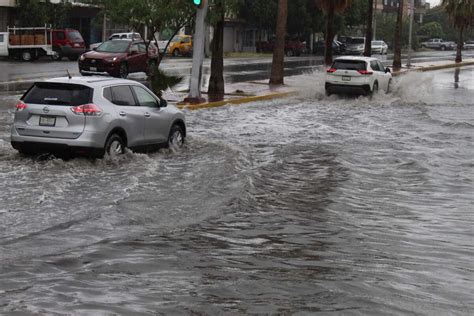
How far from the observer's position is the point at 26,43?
1764 inches

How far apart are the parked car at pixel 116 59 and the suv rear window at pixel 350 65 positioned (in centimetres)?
755

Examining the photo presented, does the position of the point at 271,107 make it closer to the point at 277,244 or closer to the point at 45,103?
the point at 45,103

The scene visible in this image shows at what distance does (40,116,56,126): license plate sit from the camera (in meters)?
12.7

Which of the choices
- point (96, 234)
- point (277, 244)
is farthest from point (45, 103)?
point (277, 244)

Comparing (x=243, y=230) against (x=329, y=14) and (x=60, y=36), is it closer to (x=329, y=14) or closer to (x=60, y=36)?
(x=329, y=14)

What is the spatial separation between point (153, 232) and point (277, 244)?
142 centimetres

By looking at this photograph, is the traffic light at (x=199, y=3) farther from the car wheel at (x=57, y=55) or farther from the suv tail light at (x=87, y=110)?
the car wheel at (x=57, y=55)

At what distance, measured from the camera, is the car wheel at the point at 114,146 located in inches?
510

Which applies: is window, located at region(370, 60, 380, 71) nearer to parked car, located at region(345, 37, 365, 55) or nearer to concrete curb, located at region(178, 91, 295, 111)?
concrete curb, located at region(178, 91, 295, 111)

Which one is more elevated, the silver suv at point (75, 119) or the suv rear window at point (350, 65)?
the suv rear window at point (350, 65)

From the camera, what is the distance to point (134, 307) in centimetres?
630

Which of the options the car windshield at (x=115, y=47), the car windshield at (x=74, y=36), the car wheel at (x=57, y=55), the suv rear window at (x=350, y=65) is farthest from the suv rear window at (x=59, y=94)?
the car windshield at (x=74, y=36)

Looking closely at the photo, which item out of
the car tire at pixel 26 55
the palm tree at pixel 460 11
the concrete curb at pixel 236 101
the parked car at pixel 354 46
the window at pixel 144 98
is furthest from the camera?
the parked car at pixel 354 46

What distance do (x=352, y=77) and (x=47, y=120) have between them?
17.8 m
